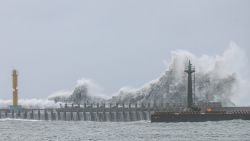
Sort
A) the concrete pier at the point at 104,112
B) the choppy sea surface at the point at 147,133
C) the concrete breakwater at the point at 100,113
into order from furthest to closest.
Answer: the concrete breakwater at the point at 100,113 → the concrete pier at the point at 104,112 → the choppy sea surface at the point at 147,133

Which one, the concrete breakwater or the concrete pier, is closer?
the concrete pier

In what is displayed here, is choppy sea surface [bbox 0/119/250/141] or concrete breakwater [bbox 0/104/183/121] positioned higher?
concrete breakwater [bbox 0/104/183/121]

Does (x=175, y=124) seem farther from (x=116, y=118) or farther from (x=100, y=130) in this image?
(x=116, y=118)

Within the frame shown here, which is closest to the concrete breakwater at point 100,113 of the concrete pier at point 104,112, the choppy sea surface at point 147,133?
the concrete pier at point 104,112

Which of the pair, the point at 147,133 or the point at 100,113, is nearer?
the point at 147,133

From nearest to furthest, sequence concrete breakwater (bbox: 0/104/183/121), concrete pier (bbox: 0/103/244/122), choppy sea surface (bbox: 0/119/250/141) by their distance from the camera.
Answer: choppy sea surface (bbox: 0/119/250/141)
concrete pier (bbox: 0/103/244/122)
concrete breakwater (bbox: 0/104/183/121)

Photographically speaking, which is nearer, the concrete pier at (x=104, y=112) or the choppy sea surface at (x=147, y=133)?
the choppy sea surface at (x=147, y=133)

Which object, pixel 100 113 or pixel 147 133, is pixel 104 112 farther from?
pixel 147 133

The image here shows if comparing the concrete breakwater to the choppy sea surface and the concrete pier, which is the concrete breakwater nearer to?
the concrete pier

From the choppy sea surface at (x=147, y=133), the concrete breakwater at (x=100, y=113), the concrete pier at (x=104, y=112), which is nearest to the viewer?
the choppy sea surface at (x=147, y=133)

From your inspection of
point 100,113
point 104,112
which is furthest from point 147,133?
point 100,113

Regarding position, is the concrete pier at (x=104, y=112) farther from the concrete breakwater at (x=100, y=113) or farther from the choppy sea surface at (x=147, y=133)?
the choppy sea surface at (x=147, y=133)

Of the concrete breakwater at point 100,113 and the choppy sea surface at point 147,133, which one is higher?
the concrete breakwater at point 100,113

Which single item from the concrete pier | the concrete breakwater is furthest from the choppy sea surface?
the concrete breakwater
